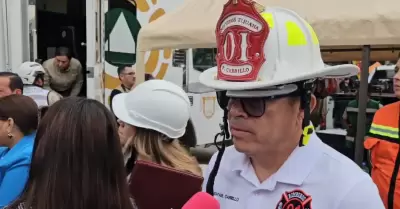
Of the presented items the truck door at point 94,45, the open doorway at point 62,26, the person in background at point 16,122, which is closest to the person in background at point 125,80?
the truck door at point 94,45

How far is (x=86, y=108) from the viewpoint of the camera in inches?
71.6

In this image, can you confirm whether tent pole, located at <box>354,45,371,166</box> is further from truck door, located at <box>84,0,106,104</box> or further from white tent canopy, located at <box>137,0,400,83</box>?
→ truck door, located at <box>84,0,106,104</box>

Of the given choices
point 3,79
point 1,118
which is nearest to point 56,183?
point 1,118

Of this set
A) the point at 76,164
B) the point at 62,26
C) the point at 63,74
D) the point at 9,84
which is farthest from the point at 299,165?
the point at 62,26

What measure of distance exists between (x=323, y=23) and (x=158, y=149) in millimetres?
2105

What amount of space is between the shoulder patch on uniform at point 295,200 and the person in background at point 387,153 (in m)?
2.00

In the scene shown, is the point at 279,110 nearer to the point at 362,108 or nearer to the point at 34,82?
the point at 362,108

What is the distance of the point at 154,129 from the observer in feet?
9.23

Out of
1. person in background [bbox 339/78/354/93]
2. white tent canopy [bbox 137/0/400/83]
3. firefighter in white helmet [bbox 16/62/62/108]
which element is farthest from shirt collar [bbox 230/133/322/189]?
person in background [bbox 339/78/354/93]

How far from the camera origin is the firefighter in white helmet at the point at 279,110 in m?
1.59

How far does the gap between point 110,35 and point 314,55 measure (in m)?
5.35

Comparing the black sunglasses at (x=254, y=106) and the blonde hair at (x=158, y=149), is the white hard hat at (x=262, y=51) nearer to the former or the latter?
the black sunglasses at (x=254, y=106)

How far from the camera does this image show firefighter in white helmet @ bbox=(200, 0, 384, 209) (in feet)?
5.21

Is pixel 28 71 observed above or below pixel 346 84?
above
